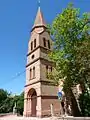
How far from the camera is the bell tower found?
2875cm

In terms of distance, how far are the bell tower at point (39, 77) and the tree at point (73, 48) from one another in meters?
8.01

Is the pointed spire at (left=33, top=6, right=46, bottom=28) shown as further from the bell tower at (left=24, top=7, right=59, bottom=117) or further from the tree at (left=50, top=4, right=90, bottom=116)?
the tree at (left=50, top=4, right=90, bottom=116)

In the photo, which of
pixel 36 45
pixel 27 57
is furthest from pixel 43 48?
pixel 27 57

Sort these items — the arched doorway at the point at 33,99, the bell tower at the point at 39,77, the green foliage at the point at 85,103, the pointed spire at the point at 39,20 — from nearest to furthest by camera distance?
the green foliage at the point at 85,103
the bell tower at the point at 39,77
the arched doorway at the point at 33,99
the pointed spire at the point at 39,20

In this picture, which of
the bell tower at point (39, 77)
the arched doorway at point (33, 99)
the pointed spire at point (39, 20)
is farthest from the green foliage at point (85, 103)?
the pointed spire at point (39, 20)

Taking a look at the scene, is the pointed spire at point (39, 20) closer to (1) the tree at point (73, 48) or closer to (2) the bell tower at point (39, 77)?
(2) the bell tower at point (39, 77)

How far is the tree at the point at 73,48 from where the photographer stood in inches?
785

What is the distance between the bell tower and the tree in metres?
8.01

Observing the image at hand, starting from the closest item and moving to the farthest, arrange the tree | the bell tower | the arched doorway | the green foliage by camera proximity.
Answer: the tree, the green foliage, the bell tower, the arched doorway

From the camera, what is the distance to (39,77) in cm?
2933

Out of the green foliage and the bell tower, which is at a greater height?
the bell tower

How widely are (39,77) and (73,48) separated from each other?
34.5ft

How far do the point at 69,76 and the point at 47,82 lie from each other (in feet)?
32.1

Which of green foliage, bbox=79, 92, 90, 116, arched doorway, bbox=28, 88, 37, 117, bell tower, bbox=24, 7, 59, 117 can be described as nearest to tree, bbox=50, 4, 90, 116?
green foliage, bbox=79, 92, 90, 116
